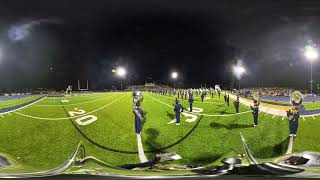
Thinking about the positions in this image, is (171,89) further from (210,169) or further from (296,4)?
(296,4)

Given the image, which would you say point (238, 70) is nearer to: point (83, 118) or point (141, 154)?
point (141, 154)

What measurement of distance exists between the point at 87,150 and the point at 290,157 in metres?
2.41

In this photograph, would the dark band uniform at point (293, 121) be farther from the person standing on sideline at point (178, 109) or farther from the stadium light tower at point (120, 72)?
the stadium light tower at point (120, 72)

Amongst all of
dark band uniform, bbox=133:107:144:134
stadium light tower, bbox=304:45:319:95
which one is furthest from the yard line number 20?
stadium light tower, bbox=304:45:319:95

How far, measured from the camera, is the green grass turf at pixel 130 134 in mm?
3732

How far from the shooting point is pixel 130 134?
3863 mm

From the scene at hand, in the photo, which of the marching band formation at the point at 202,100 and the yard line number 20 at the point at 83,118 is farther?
the yard line number 20 at the point at 83,118

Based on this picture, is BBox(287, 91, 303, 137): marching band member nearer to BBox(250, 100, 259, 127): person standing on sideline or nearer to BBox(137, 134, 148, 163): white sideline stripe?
BBox(250, 100, 259, 127): person standing on sideline

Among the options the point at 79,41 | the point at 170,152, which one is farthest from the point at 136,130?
the point at 79,41

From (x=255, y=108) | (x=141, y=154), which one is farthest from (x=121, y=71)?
(x=255, y=108)

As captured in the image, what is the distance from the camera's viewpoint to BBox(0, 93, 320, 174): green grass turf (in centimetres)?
373

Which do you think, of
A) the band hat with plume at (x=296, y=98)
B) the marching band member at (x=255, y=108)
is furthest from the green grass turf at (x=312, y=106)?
the marching band member at (x=255, y=108)

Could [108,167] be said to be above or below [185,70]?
below

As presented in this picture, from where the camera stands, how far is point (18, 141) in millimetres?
3900
